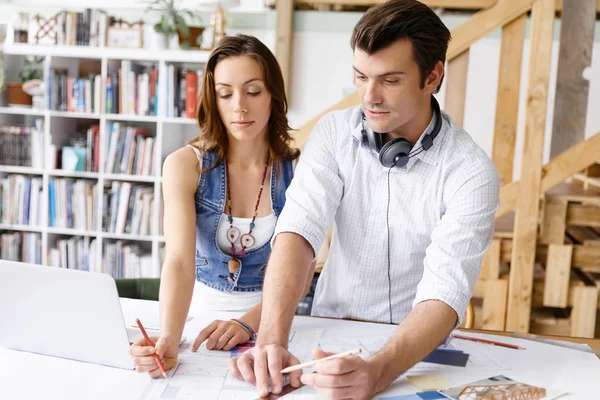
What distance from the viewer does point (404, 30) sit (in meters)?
1.41

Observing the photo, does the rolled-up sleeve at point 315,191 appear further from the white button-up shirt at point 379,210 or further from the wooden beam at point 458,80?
the wooden beam at point 458,80

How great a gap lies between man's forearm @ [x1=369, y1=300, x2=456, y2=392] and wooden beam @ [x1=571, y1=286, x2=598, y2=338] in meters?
1.89

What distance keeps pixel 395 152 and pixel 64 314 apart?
84 centimetres

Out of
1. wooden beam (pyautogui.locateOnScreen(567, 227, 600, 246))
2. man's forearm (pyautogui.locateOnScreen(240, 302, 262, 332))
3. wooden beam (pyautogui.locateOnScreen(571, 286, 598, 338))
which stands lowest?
wooden beam (pyautogui.locateOnScreen(571, 286, 598, 338))

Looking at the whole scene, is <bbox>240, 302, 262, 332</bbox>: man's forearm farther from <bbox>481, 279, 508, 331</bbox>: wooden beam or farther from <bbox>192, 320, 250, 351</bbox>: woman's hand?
<bbox>481, 279, 508, 331</bbox>: wooden beam

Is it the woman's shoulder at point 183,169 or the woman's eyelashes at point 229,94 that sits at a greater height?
the woman's eyelashes at point 229,94

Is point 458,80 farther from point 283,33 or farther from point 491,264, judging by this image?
point 283,33

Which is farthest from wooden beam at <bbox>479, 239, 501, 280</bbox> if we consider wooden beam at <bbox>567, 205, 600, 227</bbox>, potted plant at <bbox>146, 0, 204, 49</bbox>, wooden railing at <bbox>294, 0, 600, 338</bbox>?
potted plant at <bbox>146, 0, 204, 49</bbox>

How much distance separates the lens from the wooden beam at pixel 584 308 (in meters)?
2.90

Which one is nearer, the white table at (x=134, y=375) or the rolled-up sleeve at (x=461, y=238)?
the white table at (x=134, y=375)

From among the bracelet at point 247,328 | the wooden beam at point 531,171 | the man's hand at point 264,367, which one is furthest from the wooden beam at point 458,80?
the man's hand at point 264,367

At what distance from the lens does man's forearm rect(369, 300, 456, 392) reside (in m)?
1.12

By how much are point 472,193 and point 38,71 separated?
10.9 feet

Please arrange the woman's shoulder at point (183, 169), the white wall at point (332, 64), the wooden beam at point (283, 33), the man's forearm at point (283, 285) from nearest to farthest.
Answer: the man's forearm at point (283, 285)
the woman's shoulder at point (183, 169)
the wooden beam at point (283, 33)
the white wall at point (332, 64)
